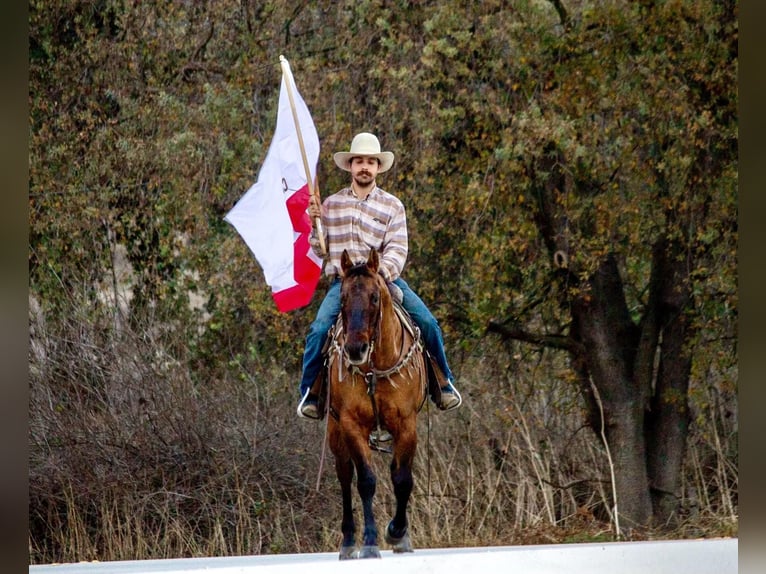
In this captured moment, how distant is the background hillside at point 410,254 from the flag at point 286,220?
18.8 feet

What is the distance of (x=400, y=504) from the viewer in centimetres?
901

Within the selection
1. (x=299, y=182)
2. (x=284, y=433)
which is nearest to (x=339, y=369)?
(x=299, y=182)

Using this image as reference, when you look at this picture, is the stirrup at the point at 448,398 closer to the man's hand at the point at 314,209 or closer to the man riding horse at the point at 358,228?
the man riding horse at the point at 358,228

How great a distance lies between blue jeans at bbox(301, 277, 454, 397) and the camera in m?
9.01

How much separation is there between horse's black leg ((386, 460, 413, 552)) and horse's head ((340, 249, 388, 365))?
1103 millimetres

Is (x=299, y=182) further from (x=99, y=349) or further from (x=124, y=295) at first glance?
(x=124, y=295)

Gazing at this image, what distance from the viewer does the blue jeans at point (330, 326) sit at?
29.6 ft

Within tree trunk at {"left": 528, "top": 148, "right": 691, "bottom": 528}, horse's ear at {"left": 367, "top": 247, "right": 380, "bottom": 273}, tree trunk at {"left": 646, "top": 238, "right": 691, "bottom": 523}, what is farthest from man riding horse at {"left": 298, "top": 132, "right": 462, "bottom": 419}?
tree trunk at {"left": 646, "top": 238, "right": 691, "bottom": 523}

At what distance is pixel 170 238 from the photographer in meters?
16.8

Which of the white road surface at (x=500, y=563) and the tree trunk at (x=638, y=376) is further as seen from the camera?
the tree trunk at (x=638, y=376)

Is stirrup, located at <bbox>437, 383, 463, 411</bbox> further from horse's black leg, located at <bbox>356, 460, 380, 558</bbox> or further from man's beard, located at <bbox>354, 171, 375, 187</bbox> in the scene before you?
man's beard, located at <bbox>354, 171, 375, 187</bbox>

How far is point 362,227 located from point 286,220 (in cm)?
61

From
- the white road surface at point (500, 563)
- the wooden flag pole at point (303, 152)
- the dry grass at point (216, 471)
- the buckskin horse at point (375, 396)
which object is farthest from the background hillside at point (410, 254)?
the wooden flag pole at point (303, 152)

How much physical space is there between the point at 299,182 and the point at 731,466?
30.1 feet
